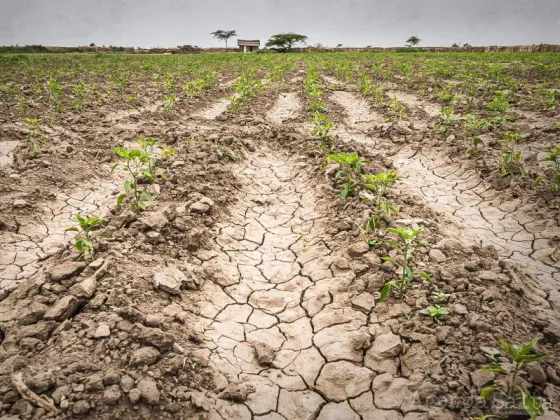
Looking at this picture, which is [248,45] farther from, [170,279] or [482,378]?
[482,378]

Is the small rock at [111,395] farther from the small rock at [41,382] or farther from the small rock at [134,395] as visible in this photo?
the small rock at [41,382]

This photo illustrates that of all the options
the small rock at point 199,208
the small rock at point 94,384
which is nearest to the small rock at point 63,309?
the small rock at point 94,384

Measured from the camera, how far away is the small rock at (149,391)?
1599 millimetres

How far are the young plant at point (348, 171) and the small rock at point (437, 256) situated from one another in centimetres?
115

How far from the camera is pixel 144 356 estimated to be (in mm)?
1774

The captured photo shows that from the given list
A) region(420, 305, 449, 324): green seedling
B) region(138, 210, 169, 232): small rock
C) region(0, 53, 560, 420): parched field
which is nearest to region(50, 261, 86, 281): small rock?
region(0, 53, 560, 420): parched field

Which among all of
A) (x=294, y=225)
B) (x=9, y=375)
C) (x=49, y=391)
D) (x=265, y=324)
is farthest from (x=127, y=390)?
(x=294, y=225)

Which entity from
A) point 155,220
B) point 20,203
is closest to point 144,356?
point 155,220

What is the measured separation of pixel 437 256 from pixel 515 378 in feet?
4.02

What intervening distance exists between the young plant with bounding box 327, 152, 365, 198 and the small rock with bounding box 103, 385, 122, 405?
9.01 ft

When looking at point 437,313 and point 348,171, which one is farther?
point 348,171

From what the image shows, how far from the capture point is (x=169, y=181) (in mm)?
3930

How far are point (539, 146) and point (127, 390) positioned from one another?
20.6 feet

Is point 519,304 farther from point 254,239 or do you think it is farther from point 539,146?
point 539,146
